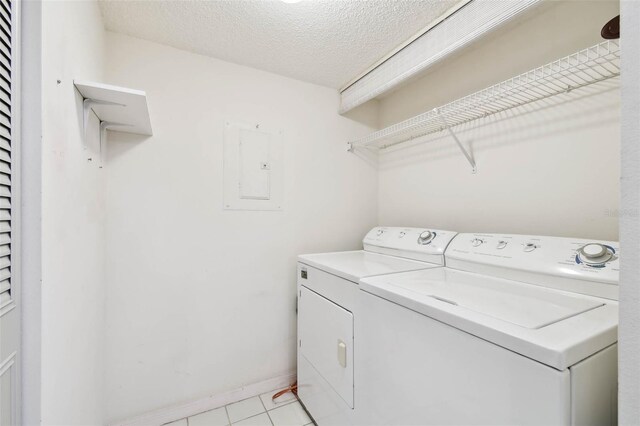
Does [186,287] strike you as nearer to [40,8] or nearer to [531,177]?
[40,8]

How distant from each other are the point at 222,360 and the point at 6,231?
156cm

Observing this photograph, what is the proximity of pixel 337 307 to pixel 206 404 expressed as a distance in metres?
1.20

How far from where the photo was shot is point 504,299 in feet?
3.13

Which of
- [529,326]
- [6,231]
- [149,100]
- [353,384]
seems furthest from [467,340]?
[149,100]

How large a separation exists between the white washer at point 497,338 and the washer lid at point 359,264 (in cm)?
12

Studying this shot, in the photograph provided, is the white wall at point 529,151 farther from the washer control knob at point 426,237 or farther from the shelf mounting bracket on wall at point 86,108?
the shelf mounting bracket on wall at point 86,108

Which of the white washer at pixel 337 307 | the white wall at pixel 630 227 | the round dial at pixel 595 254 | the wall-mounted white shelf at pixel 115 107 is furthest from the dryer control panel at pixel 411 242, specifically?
the wall-mounted white shelf at pixel 115 107

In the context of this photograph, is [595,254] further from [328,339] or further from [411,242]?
[328,339]

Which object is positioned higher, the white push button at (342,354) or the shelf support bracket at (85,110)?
the shelf support bracket at (85,110)

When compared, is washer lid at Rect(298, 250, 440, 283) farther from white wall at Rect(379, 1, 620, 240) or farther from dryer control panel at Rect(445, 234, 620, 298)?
white wall at Rect(379, 1, 620, 240)

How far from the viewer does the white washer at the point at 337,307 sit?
1351mm

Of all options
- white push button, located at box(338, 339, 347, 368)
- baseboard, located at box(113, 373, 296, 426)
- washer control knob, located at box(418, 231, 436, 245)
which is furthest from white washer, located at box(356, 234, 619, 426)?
baseboard, located at box(113, 373, 296, 426)

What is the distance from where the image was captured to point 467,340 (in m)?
0.78

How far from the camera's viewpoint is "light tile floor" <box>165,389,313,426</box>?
1.69 m
